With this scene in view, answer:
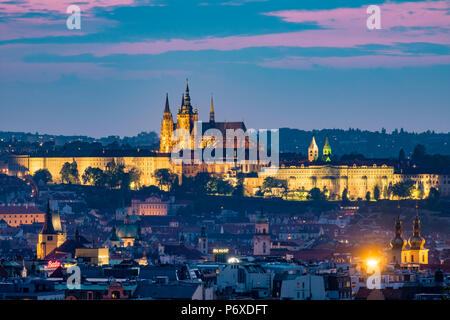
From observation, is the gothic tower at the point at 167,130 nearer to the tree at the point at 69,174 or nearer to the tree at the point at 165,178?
the tree at the point at 165,178

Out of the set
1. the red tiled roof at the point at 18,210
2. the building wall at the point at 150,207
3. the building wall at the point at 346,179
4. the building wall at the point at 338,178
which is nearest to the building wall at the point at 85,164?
the building wall at the point at 346,179

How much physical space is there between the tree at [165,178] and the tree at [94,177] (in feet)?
15.7

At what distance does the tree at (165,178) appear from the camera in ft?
434

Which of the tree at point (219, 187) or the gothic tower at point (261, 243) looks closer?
the gothic tower at point (261, 243)

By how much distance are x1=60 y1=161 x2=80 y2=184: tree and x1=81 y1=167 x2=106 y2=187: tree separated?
1406 mm

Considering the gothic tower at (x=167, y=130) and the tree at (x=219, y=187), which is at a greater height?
the gothic tower at (x=167, y=130)

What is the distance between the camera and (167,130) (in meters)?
139

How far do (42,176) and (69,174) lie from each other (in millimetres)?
2549

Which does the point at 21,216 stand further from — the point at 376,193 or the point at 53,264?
the point at 53,264

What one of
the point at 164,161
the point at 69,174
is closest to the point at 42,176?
the point at 69,174

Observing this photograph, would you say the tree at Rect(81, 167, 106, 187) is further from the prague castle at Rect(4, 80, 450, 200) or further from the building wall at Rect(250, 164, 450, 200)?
the building wall at Rect(250, 164, 450, 200)

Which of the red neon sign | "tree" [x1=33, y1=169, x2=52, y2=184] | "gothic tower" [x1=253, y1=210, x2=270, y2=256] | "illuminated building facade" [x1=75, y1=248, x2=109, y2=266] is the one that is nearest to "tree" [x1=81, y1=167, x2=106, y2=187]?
"tree" [x1=33, y1=169, x2=52, y2=184]

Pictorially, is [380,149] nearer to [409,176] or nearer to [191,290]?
[409,176]

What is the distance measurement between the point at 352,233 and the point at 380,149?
8907cm
